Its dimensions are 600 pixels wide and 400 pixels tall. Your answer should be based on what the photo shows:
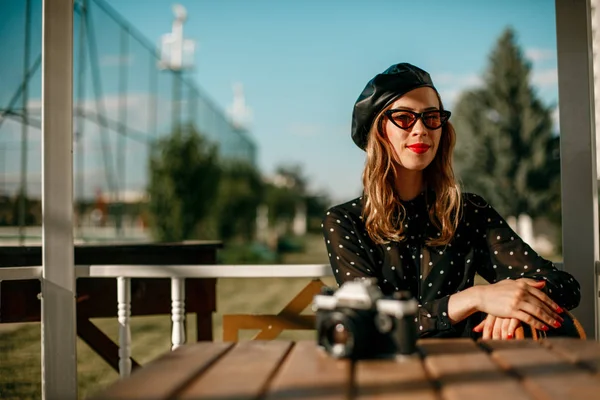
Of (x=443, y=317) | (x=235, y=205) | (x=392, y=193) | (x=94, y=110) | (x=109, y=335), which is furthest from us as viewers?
(x=235, y=205)

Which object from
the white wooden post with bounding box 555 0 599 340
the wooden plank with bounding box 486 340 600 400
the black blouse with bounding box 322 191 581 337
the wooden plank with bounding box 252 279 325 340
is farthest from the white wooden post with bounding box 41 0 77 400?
the white wooden post with bounding box 555 0 599 340

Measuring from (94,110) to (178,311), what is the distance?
861cm

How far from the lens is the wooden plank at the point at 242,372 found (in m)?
1.08

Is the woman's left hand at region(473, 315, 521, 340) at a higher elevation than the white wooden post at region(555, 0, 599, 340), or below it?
below

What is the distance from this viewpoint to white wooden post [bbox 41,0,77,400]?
2631 mm

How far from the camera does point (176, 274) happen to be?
2.82 meters

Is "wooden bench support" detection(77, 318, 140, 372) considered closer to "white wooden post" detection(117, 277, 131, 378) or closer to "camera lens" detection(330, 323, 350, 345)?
"white wooden post" detection(117, 277, 131, 378)

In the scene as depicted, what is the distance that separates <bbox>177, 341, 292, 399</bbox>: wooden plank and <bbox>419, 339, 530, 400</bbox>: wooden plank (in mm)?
304

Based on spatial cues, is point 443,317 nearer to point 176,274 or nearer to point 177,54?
point 176,274

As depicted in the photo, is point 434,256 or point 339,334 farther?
point 434,256

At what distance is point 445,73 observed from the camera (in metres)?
42.5

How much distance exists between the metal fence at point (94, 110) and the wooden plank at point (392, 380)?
236 cm

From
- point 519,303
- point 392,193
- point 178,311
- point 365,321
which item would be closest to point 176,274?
point 178,311

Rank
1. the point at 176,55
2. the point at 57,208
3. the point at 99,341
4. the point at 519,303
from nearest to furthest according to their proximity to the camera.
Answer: the point at 519,303 → the point at 57,208 → the point at 99,341 → the point at 176,55
